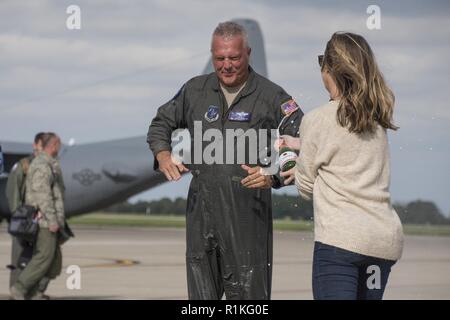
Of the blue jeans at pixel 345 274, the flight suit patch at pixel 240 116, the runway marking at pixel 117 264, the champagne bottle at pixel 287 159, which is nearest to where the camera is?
the blue jeans at pixel 345 274

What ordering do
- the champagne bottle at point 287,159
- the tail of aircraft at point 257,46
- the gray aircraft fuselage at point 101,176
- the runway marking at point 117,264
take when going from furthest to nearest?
Answer: the tail of aircraft at point 257,46 → the gray aircraft fuselage at point 101,176 → the runway marking at point 117,264 → the champagne bottle at point 287,159

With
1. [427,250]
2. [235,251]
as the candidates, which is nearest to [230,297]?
[235,251]

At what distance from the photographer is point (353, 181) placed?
5.16m

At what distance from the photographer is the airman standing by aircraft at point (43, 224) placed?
40.8ft

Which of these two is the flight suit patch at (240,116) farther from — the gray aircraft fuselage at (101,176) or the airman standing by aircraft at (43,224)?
the gray aircraft fuselage at (101,176)

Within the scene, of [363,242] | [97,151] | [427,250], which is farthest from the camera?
[97,151]

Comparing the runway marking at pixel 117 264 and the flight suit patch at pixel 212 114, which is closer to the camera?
the flight suit patch at pixel 212 114

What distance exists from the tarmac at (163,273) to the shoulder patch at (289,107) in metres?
7.20

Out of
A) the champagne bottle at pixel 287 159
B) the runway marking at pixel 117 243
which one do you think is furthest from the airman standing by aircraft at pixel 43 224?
the runway marking at pixel 117 243

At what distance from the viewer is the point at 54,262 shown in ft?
41.7

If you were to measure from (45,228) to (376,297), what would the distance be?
769cm

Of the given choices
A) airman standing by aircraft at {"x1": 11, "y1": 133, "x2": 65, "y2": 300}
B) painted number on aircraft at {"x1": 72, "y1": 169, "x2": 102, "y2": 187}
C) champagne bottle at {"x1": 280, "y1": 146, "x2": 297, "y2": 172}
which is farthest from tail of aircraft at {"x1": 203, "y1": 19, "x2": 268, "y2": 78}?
champagne bottle at {"x1": 280, "y1": 146, "x2": 297, "y2": 172}

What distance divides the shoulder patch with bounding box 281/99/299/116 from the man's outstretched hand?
611mm
